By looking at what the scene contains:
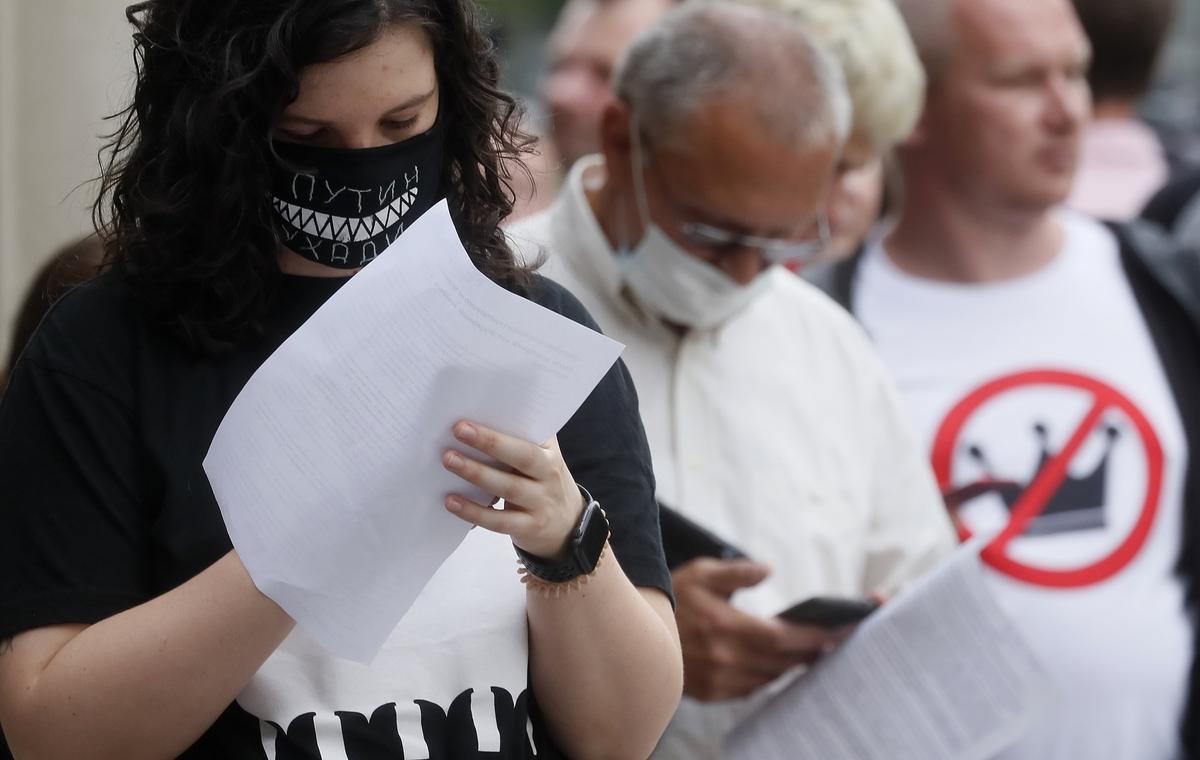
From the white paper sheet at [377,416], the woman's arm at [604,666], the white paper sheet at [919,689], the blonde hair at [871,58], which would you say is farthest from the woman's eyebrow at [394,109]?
the blonde hair at [871,58]

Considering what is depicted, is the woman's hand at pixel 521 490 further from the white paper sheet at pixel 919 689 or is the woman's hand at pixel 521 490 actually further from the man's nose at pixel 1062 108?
the man's nose at pixel 1062 108

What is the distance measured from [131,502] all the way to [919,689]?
1.50 m

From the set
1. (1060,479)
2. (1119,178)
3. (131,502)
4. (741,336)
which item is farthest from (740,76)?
(1119,178)

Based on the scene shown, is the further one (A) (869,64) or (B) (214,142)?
(A) (869,64)

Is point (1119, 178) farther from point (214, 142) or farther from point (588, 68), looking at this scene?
point (214, 142)

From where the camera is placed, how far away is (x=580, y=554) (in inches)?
57.3

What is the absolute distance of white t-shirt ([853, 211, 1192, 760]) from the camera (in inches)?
130

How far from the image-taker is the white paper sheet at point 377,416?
138cm

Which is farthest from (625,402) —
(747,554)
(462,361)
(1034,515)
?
(1034,515)

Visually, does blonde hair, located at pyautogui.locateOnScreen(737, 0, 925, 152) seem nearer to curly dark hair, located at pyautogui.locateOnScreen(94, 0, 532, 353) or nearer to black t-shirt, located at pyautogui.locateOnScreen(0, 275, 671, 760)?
curly dark hair, located at pyautogui.locateOnScreen(94, 0, 532, 353)

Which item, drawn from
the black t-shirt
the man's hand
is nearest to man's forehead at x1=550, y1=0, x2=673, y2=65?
the man's hand

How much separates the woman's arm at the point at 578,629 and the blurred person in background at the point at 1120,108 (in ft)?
9.04

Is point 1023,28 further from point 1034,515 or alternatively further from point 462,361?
point 462,361

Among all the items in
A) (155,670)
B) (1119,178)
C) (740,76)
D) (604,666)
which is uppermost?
(155,670)
